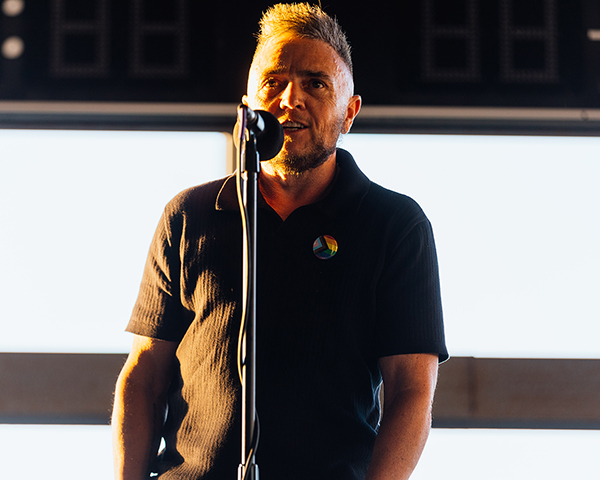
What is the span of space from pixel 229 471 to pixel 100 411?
1.15 m

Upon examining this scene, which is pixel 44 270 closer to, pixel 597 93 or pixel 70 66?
pixel 70 66

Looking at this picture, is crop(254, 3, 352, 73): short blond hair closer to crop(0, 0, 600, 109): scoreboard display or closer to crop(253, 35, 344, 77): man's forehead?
crop(253, 35, 344, 77): man's forehead

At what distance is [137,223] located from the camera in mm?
2104

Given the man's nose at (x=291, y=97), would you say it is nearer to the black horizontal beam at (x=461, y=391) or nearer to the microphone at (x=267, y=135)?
the microphone at (x=267, y=135)

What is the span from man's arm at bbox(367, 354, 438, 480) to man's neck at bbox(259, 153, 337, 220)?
1.20 ft

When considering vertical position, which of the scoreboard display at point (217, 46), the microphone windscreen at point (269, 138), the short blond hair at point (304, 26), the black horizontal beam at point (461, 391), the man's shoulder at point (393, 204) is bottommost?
the black horizontal beam at point (461, 391)

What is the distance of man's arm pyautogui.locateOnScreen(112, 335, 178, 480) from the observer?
3.32 feet

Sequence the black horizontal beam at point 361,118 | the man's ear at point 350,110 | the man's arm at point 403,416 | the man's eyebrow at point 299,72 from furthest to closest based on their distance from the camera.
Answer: the black horizontal beam at point 361,118
the man's ear at point 350,110
the man's eyebrow at point 299,72
the man's arm at point 403,416

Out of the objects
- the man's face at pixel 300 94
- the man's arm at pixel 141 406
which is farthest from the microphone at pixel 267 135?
the man's arm at pixel 141 406

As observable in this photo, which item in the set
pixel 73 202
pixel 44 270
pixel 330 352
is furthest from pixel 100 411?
pixel 330 352

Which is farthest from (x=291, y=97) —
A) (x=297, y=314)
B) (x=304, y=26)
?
(x=297, y=314)

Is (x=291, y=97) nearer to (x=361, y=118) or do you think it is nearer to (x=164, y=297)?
(x=164, y=297)

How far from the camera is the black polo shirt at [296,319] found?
93 centimetres

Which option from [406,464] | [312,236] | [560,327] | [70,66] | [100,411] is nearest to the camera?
[406,464]
